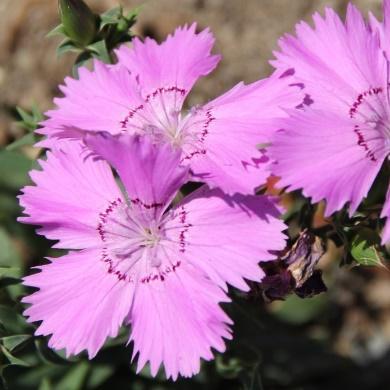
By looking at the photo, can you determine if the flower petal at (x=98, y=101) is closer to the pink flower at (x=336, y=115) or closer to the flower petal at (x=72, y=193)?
the flower petal at (x=72, y=193)

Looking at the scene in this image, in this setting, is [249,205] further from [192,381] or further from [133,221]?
[192,381]

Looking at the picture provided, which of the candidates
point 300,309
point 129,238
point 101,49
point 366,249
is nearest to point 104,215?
point 129,238

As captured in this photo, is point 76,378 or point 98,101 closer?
point 98,101

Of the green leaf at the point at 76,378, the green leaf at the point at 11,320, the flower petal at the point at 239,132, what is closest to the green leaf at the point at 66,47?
the flower petal at the point at 239,132

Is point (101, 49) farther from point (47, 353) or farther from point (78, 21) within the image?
point (47, 353)

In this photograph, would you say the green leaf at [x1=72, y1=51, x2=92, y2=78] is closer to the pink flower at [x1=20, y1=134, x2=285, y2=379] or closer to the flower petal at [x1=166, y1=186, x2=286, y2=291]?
the pink flower at [x1=20, y1=134, x2=285, y2=379]

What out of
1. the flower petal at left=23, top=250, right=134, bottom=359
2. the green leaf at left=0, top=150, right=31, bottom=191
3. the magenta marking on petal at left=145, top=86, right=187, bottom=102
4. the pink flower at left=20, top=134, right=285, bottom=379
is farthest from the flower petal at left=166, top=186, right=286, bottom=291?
the green leaf at left=0, top=150, right=31, bottom=191
